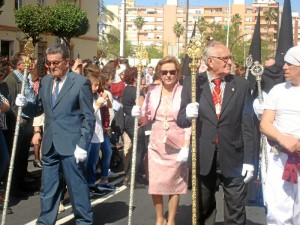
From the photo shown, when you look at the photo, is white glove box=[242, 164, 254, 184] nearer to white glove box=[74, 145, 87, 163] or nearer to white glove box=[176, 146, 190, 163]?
white glove box=[176, 146, 190, 163]

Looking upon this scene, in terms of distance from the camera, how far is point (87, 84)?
5566 mm

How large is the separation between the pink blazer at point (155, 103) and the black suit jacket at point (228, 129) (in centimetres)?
70

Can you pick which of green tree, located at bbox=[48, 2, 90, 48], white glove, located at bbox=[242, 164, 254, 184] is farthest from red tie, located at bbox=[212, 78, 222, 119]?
green tree, located at bbox=[48, 2, 90, 48]

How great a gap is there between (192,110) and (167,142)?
1051 millimetres

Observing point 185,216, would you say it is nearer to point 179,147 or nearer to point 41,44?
point 179,147

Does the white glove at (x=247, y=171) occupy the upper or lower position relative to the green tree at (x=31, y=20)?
lower

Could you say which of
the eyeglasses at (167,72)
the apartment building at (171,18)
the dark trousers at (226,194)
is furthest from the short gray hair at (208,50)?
the apartment building at (171,18)

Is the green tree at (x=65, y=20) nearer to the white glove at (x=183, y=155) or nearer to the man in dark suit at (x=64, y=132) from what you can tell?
the man in dark suit at (x=64, y=132)

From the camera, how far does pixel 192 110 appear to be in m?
4.84

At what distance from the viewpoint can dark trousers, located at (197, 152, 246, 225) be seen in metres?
5.04

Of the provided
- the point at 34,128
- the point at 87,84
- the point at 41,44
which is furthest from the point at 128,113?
the point at 41,44

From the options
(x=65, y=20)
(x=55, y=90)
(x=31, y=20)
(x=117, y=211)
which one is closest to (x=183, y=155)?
(x=55, y=90)

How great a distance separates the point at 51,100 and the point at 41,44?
28927mm

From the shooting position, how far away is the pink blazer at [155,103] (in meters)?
5.82
